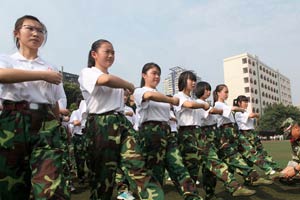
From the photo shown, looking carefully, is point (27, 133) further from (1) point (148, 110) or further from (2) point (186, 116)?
(2) point (186, 116)

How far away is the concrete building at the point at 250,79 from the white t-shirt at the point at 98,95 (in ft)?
209

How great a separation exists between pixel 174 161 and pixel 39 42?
204 centimetres

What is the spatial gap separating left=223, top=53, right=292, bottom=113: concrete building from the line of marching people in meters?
62.2

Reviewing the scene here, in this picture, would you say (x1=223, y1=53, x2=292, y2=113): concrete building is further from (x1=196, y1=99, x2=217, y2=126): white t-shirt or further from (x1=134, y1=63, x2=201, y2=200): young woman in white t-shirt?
(x1=134, y1=63, x2=201, y2=200): young woman in white t-shirt

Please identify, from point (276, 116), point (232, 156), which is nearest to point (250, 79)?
point (276, 116)

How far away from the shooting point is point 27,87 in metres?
2.76

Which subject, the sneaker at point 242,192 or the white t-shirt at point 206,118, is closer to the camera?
the sneaker at point 242,192

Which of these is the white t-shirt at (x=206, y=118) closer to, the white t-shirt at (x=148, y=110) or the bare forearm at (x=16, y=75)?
the white t-shirt at (x=148, y=110)

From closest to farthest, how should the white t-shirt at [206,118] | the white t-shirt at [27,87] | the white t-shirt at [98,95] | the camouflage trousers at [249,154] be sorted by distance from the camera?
the white t-shirt at [27,87] → the white t-shirt at [98,95] → the white t-shirt at [206,118] → the camouflage trousers at [249,154]

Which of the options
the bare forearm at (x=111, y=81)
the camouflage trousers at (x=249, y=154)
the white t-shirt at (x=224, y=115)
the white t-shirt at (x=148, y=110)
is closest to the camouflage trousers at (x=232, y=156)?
the white t-shirt at (x=224, y=115)

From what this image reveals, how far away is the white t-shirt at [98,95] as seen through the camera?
3344 mm

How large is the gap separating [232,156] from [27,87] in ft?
12.5

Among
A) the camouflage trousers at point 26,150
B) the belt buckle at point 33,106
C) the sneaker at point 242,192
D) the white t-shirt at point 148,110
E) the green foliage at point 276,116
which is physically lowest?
the sneaker at point 242,192

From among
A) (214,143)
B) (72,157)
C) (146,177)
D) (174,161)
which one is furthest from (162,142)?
(72,157)
